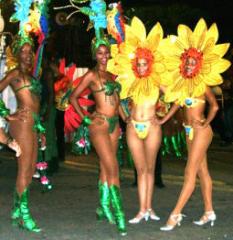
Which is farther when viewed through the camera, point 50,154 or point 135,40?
point 50,154

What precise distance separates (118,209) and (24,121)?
4.05ft

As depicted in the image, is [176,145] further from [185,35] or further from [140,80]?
[185,35]

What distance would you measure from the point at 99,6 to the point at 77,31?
53.2 feet

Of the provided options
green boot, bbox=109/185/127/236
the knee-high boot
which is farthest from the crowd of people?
the knee-high boot

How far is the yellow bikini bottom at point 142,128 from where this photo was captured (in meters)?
6.76

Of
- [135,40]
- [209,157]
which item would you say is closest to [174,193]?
[135,40]

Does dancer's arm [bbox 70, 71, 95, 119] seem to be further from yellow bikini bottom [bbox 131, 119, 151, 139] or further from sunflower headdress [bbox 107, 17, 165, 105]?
yellow bikini bottom [bbox 131, 119, 151, 139]

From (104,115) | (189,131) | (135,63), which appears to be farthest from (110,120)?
(189,131)

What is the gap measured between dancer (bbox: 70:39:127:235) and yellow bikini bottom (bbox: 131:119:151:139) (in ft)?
0.69

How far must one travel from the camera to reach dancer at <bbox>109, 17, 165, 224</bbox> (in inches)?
267

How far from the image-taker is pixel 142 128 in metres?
6.77

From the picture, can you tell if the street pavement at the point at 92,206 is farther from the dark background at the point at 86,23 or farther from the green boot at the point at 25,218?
the dark background at the point at 86,23

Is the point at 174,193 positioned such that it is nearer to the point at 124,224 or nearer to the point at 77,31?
the point at 124,224

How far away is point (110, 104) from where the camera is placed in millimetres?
6605
